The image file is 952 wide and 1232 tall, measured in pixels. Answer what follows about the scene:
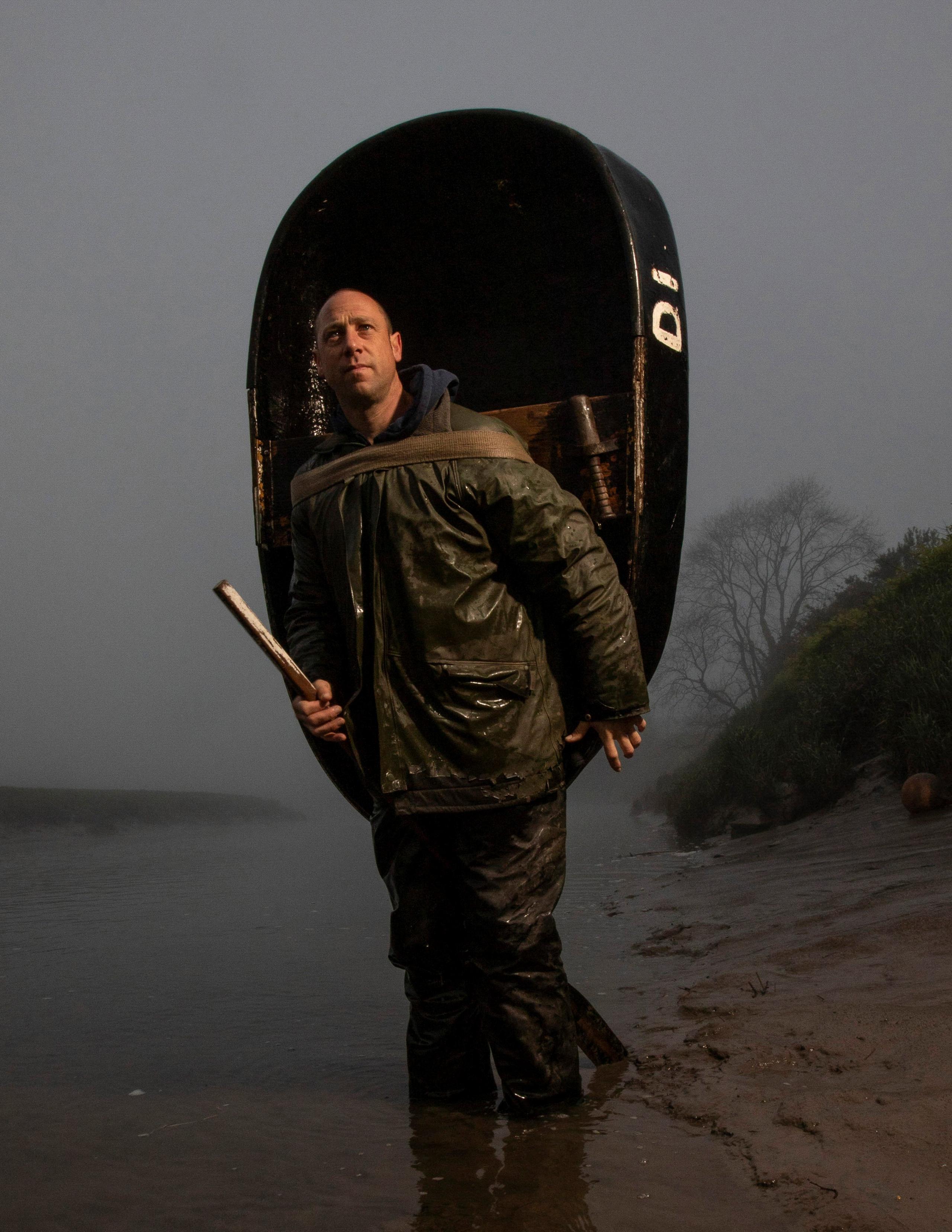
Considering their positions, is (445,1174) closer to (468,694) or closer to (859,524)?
(468,694)

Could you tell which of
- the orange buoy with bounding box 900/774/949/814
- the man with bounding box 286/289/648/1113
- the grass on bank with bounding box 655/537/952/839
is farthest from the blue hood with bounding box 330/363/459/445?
the grass on bank with bounding box 655/537/952/839

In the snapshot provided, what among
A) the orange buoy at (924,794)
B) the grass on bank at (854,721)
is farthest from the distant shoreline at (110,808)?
the orange buoy at (924,794)

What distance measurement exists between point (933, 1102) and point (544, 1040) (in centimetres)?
82

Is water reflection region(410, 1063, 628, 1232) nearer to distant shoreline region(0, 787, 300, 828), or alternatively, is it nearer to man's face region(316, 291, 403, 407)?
man's face region(316, 291, 403, 407)

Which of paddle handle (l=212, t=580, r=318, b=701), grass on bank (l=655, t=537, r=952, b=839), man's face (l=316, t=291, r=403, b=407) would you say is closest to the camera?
paddle handle (l=212, t=580, r=318, b=701)

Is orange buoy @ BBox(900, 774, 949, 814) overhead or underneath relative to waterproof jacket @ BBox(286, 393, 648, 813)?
underneath

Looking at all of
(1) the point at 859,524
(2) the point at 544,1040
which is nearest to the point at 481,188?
(2) the point at 544,1040

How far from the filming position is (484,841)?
95.3 inches

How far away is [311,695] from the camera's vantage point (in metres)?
2.53

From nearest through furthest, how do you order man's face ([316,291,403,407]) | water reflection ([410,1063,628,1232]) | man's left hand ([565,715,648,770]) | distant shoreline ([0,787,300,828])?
1. water reflection ([410,1063,628,1232])
2. man's left hand ([565,715,648,770])
3. man's face ([316,291,403,407])
4. distant shoreline ([0,787,300,828])

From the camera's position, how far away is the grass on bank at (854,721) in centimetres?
749

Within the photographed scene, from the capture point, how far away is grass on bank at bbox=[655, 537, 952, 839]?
749 centimetres

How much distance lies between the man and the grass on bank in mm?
4988

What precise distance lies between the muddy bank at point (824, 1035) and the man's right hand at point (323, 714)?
114cm
